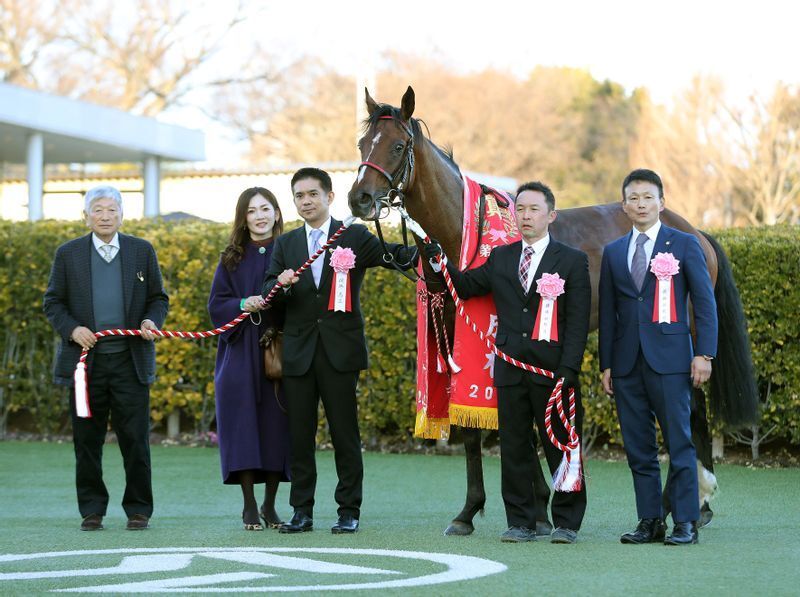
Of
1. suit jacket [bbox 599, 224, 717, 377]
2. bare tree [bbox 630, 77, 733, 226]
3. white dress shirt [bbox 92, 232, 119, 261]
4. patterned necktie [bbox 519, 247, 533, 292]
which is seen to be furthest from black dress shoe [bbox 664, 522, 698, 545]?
bare tree [bbox 630, 77, 733, 226]

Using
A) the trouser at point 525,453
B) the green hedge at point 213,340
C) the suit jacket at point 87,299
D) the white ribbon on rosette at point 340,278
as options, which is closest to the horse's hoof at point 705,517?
the trouser at point 525,453

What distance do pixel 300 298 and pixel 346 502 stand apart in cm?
104

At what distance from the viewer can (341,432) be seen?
5.93 metres

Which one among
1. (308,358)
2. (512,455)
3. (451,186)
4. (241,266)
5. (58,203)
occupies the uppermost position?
(58,203)

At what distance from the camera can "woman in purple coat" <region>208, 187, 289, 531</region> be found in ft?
20.0

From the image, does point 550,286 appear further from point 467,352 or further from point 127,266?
point 127,266

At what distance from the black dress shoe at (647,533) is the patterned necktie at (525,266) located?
3.95 feet

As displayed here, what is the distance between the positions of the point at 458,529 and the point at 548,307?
121cm

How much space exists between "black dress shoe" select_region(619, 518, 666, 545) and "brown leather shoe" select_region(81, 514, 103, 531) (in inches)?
106

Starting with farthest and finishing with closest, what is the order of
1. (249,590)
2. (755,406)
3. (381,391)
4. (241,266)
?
1. (381,391)
2. (755,406)
3. (241,266)
4. (249,590)

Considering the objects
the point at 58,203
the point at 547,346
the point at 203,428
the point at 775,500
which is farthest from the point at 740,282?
the point at 58,203

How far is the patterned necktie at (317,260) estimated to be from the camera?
5.91 meters

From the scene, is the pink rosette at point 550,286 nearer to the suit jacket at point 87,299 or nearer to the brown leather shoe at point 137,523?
the suit jacket at point 87,299

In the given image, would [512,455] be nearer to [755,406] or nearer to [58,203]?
[755,406]
